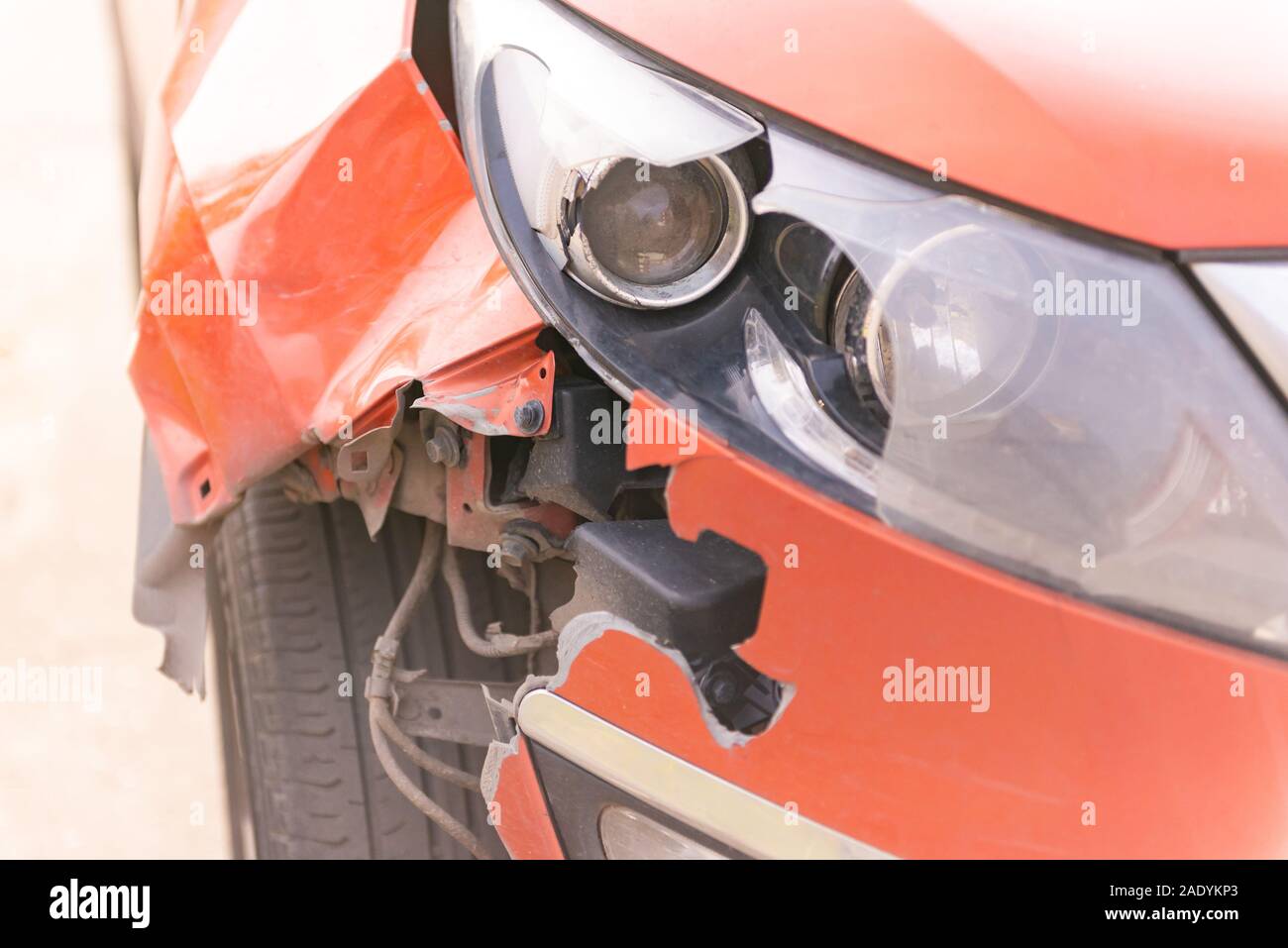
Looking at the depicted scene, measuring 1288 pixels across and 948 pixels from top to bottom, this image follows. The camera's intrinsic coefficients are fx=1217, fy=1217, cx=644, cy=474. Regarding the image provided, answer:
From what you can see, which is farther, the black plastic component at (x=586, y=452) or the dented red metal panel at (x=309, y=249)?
the dented red metal panel at (x=309, y=249)

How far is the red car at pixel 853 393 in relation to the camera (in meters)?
1.07

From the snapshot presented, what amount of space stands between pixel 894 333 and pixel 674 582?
1.05 ft

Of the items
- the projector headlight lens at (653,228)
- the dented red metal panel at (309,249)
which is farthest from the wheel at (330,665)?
the projector headlight lens at (653,228)

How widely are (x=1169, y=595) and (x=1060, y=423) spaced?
0.18 meters

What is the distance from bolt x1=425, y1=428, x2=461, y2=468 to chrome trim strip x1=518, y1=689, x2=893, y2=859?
32 centimetres

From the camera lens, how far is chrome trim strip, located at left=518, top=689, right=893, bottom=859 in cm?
122

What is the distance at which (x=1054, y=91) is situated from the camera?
1.08 metres

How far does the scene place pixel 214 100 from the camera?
176 centimetres

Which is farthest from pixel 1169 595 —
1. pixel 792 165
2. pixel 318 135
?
pixel 318 135

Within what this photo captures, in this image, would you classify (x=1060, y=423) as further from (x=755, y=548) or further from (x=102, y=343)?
(x=102, y=343)

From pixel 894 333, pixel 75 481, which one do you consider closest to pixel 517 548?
pixel 894 333

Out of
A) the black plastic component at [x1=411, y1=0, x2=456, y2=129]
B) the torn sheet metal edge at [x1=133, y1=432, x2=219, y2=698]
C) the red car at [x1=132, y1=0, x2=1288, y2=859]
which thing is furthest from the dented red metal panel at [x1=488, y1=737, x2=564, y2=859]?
the torn sheet metal edge at [x1=133, y1=432, x2=219, y2=698]

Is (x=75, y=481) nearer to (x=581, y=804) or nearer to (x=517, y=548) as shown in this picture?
(x=517, y=548)

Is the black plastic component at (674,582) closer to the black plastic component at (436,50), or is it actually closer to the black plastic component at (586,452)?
the black plastic component at (586,452)
